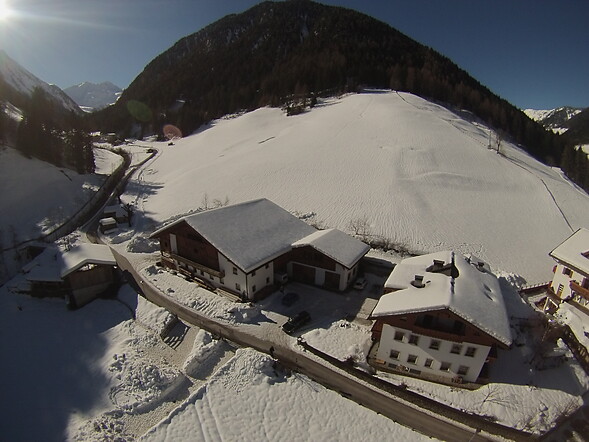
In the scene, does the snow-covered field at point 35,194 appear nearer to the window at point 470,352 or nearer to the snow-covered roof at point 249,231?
the snow-covered roof at point 249,231

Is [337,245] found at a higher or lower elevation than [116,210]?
higher

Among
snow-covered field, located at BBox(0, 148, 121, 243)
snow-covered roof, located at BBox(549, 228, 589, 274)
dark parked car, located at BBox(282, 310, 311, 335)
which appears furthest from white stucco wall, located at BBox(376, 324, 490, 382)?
snow-covered field, located at BBox(0, 148, 121, 243)

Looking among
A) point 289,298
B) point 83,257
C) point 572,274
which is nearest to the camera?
point 572,274

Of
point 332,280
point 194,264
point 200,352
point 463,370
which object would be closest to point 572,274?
point 463,370

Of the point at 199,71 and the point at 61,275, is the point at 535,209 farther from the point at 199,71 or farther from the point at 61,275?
the point at 199,71

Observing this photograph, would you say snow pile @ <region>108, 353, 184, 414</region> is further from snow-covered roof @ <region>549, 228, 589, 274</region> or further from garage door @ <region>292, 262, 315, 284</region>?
snow-covered roof @ <region>549, 228, 589, 274</region>

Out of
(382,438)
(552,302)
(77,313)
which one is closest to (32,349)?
(77,313)

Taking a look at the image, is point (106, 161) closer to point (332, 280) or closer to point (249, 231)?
point (249, 231)

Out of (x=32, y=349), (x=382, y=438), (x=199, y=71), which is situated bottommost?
(x=32, y=349)
